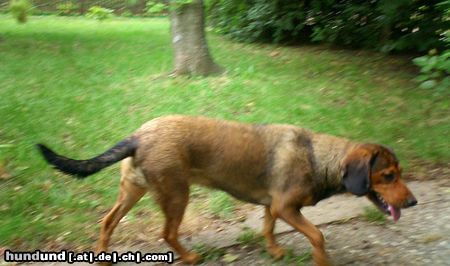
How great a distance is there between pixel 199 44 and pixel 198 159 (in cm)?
585

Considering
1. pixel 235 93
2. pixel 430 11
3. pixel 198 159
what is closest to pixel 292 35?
pixel 430 11

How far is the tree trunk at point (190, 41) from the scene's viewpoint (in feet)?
32.6

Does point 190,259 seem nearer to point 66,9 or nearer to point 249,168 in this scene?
point 249,168

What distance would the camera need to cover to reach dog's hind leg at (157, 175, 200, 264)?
4348mm

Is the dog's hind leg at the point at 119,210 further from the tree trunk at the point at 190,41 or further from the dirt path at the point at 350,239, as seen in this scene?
the tree trunk at the point at 190,41

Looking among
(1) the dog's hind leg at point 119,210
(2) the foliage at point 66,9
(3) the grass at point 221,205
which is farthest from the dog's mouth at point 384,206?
(2) the foliage at point 66,9

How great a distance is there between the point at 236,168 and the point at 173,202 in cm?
62

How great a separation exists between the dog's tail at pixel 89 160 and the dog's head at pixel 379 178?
1.81 meters

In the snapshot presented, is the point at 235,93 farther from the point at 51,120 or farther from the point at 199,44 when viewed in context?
the point at 51,120

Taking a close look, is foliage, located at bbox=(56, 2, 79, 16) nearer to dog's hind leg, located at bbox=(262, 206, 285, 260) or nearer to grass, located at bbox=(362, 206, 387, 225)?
grass, located at bbox=(362, 206, 387, 225)

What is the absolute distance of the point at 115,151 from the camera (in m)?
4.27

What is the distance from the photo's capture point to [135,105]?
337 inches

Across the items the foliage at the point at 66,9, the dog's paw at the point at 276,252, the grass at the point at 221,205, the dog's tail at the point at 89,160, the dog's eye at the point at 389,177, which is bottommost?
the foliage at the point at 66,9

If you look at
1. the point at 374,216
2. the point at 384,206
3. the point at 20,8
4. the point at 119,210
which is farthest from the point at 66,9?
the point at 384,206
